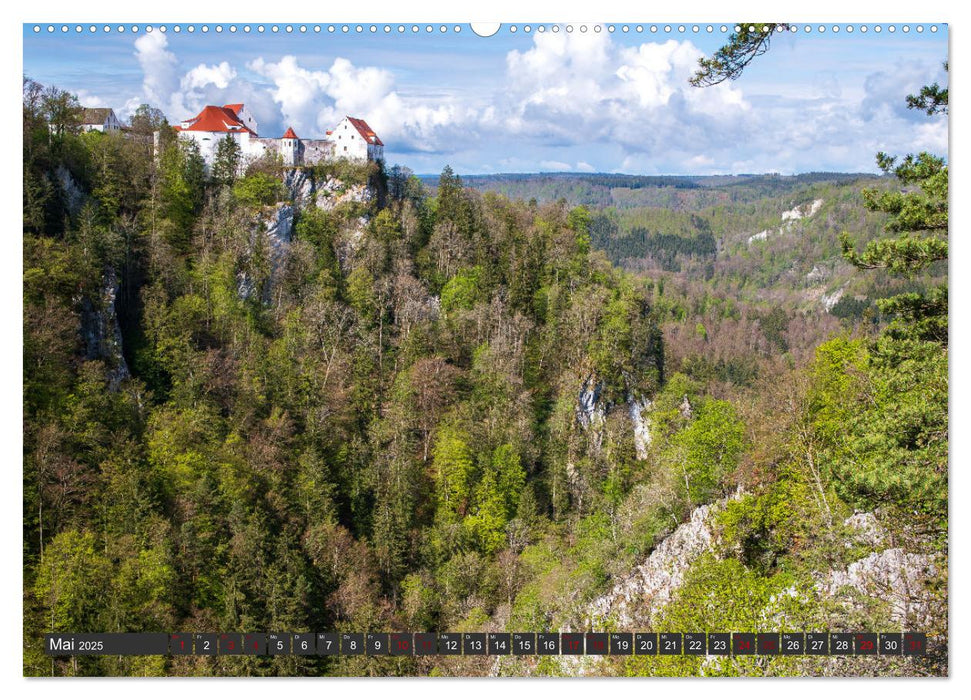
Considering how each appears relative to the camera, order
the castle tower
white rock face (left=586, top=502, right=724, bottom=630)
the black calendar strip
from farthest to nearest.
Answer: the castle tower, white rock face (left=586, top=502, right=724, bottom=630), the black calendar strip

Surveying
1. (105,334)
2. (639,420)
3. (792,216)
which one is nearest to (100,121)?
(105,334)

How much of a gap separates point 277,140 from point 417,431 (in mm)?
18181

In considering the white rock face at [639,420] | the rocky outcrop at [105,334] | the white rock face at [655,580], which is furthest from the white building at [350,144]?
the white rock face at [655,580]

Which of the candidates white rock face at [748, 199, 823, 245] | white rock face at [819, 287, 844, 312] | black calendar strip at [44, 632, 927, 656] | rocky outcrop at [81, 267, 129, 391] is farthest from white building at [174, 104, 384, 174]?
white rock face at [748, 199, 823, 245]

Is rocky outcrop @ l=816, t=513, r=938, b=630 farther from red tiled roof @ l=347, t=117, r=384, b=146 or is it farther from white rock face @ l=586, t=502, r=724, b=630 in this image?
red tiled roof @ l=347, t=117, r=384, b=146

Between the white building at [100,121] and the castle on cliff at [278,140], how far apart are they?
3023 mm

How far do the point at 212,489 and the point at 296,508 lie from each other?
4298 mm

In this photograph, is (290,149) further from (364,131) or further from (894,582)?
(894,582)

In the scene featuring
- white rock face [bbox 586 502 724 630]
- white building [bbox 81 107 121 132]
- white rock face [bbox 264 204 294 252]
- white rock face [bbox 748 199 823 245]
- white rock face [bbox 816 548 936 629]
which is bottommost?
white rock face [bbox 586 502 724 630]

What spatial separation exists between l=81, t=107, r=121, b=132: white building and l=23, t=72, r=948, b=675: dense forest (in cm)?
59

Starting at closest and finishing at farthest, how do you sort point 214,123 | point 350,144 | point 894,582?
point 894,582 → point 214,123 → point 350,144

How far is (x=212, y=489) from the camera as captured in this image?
2231cm

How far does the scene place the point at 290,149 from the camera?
129 ft

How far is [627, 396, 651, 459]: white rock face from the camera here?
118ft
